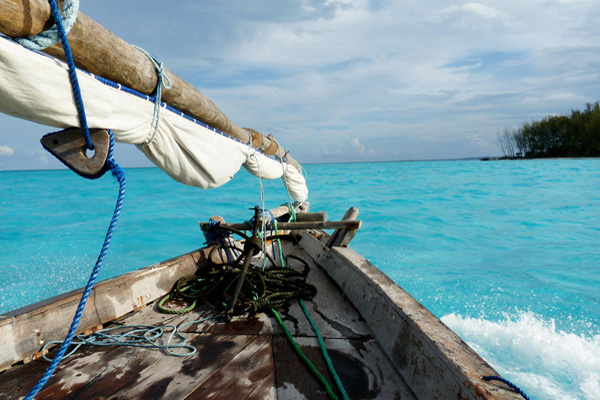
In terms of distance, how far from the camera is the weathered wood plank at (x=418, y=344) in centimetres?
131

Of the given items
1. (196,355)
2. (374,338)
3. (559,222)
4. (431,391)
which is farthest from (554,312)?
(559,222)

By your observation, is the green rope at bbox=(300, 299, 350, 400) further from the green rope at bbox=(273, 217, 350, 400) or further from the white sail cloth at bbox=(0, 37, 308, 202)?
the white sail cloth at bbox=(0, 37, 308, 202)

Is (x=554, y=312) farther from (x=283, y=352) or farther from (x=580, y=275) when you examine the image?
(x=283, y=352)

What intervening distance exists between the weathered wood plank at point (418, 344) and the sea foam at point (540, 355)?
2.88 metres

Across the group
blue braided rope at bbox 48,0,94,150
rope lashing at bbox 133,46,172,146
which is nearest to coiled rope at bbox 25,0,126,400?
blue braided rope at bbox 48,0,94,150

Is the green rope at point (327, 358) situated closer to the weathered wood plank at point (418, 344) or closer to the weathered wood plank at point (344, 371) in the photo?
the weathered wood plank at point (344, 371)

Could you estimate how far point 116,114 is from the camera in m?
1.57

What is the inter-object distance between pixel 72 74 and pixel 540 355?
5483 mm

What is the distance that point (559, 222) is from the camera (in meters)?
14.3

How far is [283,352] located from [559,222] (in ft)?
53.8

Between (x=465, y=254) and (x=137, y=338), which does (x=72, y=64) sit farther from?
(x=465, y=254)

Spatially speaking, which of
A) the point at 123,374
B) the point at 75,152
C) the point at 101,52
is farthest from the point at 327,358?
the point at 101,52

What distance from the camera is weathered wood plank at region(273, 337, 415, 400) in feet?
5.45

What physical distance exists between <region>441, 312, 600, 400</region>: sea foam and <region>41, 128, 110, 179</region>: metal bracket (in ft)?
15.4
